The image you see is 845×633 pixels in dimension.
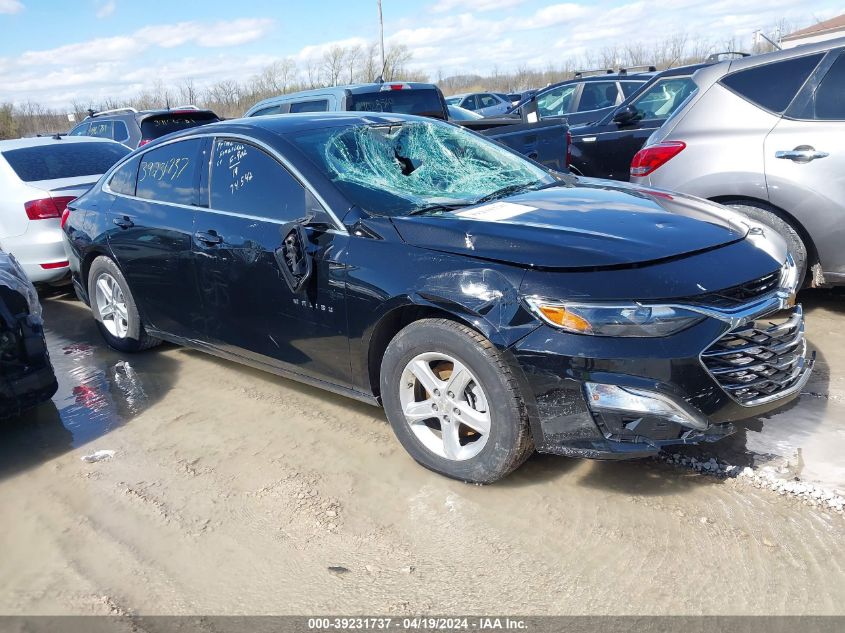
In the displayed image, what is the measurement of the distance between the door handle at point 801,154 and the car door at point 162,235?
360cm

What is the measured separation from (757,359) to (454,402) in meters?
1.25

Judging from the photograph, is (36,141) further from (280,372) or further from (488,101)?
(488,101)

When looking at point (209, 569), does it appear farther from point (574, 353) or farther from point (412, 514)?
point (574, 353)

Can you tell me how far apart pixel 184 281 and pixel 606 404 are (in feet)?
8.83

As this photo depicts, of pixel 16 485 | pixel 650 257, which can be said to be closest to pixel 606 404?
pixel 650 257

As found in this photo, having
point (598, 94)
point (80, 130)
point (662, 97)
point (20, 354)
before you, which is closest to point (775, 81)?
point (662, 97)

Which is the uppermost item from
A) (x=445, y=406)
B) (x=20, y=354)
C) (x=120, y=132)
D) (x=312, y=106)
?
(x=312, y=106)

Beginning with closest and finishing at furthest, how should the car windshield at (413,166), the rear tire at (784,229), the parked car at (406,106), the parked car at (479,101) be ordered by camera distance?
the car windshield at (413,166) → the rear tire at (784,229) → the parked car at (406,106) → the parked car at (479,101)

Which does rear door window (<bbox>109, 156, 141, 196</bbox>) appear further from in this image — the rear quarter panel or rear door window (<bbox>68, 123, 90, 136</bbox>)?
rear door window (<bbox>68, 123, 90, 136</bbox>)

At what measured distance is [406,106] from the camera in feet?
27.0

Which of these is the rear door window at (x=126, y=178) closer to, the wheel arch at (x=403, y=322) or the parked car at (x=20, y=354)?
the parked car at (x=20, y=354)

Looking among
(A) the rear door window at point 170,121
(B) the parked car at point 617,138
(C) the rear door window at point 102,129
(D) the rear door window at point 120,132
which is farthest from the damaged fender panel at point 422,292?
(C) the rear door window at point 102,129

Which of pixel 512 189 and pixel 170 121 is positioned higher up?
pixel 170 121

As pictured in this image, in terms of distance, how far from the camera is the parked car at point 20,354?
395 centimetres
